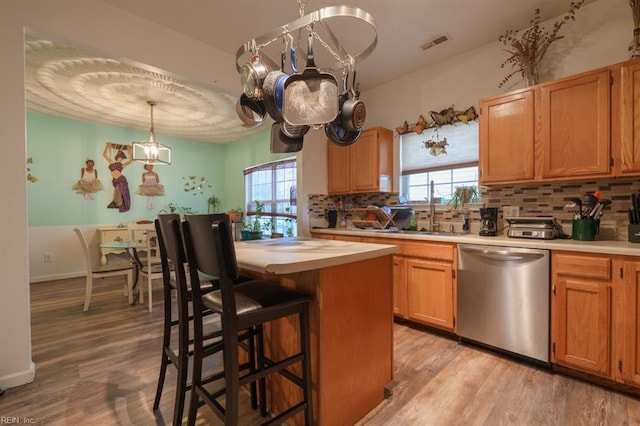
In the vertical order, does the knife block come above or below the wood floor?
above

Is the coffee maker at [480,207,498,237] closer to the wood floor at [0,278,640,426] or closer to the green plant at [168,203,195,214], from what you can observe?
the wood floor at [0,278,640,426]

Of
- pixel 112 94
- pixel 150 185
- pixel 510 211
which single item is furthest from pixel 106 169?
pixel 510 211

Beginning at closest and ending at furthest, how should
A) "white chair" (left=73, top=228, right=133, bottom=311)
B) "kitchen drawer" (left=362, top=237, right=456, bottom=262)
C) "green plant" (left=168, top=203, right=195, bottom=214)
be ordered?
"kitchen drawer" (left=362, top=237, right=456, bottom=262) < "white chair" (left=73, top=228, right=133, bottom=311) < "green plant" (left=168, top=203, right=195, bottom=214)

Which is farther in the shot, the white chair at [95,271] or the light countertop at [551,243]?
the white chair at [95,271]

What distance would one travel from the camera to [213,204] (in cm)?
644

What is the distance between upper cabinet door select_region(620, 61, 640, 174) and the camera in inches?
73.0

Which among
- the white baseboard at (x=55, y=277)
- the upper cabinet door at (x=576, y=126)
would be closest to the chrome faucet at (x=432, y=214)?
the upper cabinet door at (x=576, y=126)

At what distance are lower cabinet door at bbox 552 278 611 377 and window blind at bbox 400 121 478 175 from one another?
150 cm

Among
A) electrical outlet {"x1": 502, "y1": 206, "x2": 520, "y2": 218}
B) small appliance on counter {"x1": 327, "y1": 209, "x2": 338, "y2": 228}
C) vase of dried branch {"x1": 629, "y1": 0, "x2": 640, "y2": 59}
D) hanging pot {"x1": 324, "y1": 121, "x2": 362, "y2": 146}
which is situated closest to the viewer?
hanging pot {"x1": 324, "y1": 121, "x2": 362, "y2": 146}

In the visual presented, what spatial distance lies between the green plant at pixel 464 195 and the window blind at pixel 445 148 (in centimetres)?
26

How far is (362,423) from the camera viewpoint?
1509mm

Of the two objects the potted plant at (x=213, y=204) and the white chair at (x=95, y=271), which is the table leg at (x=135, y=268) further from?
the potted plant at (x=213, y=204)

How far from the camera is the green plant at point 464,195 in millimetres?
2918

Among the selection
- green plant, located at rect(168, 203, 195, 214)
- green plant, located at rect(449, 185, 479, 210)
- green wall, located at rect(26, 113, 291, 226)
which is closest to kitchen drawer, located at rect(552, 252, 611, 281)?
green plant, located at rect(449, 185, 479, 210)
